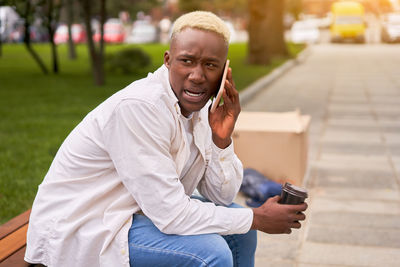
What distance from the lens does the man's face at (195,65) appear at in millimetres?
2170

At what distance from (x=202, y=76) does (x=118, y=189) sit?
0.55 metres

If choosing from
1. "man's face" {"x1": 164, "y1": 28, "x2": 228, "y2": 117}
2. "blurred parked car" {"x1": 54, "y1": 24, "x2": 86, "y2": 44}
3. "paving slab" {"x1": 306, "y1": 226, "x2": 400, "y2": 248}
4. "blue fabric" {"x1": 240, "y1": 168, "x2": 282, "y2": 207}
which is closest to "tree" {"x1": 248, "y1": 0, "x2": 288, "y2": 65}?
"blue fabric" {"x1": 240, "y1": 168, "x2": 282, "y2": 207}

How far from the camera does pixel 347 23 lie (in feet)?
104

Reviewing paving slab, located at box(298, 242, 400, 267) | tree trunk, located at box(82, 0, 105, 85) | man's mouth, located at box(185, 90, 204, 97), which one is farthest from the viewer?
tree trunk, located at box(82, 0, 105, 85)

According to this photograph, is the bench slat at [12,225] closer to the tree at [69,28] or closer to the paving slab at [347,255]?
the paving slab at [347,255]

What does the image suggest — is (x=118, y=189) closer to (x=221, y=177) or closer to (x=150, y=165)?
(x=150, y=165)

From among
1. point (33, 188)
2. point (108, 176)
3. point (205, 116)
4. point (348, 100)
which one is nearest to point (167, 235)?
point (108, 176)

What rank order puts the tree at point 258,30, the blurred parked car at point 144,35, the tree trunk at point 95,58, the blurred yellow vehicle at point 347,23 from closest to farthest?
the tree trunk at point 95,58
the tree at point 258,30
the blurred yellow vehicle at point 347,23
the blurred parked car at point 144,35

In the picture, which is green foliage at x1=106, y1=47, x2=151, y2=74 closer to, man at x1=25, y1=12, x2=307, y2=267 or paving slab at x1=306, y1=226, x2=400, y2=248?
paving slab at x1=306, y1=226, x2=400, y2=248

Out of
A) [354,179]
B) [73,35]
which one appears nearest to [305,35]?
[73,35]

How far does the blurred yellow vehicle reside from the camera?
101 ft

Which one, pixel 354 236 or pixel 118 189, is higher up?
pixel 118 189

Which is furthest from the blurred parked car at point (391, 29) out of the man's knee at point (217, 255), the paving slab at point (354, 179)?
the man's knee at point (217, 255)

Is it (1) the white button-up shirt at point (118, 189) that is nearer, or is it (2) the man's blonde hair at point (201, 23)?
(1) the white button-up shirt at point (118, 189)
